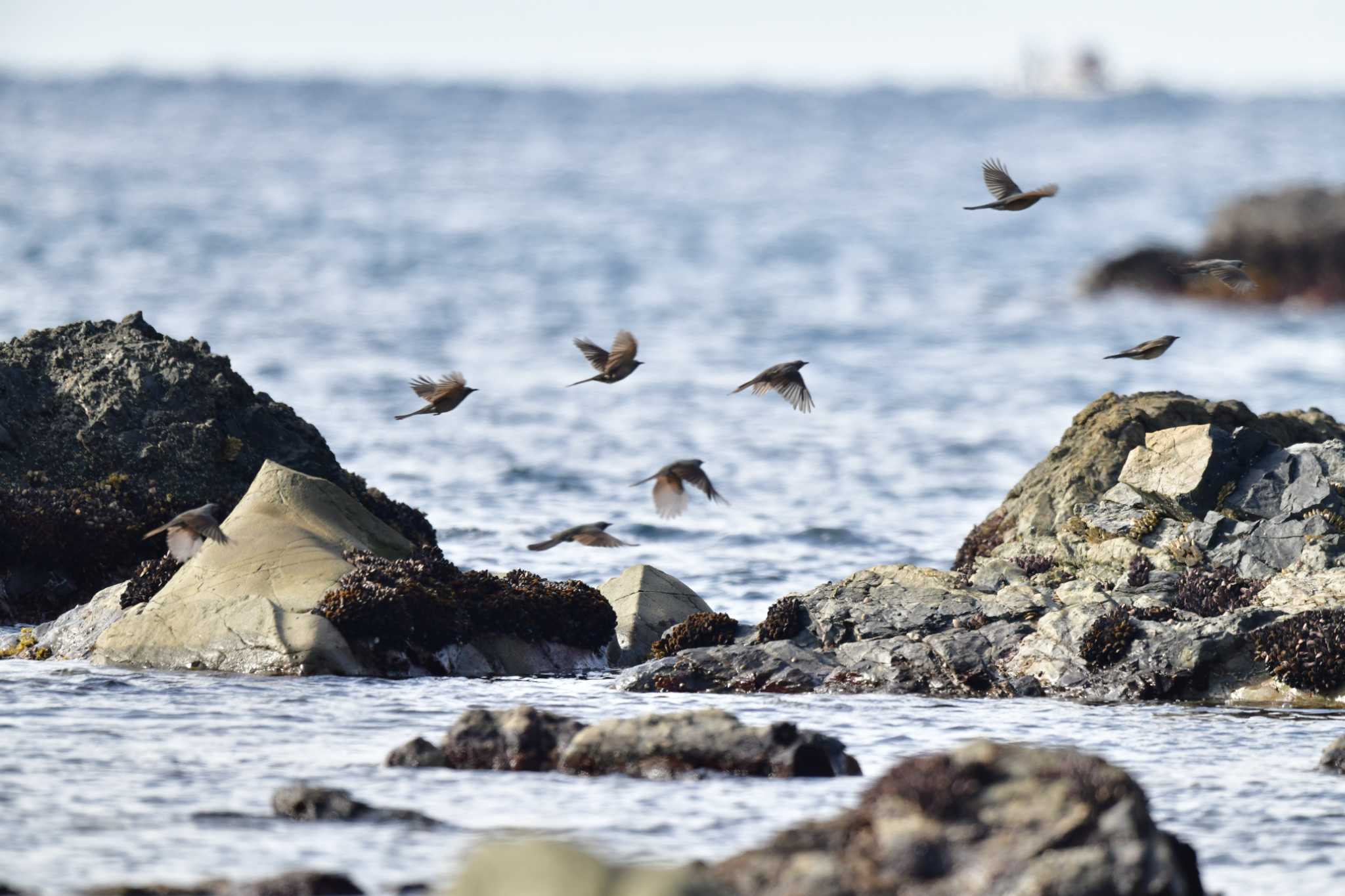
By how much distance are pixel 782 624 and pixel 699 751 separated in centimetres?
559

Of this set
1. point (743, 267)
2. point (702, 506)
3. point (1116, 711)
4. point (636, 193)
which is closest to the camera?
point (1116, 711)

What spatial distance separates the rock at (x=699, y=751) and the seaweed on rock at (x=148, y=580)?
7362 millimetres

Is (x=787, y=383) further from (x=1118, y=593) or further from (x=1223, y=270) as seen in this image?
(x=1223, y=270)

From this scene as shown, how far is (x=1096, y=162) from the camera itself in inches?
5428

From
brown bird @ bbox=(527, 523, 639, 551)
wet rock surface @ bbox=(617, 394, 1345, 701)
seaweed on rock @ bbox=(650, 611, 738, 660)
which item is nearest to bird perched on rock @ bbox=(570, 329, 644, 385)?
brown bird @ bbox=(527, 523, 639, 551)

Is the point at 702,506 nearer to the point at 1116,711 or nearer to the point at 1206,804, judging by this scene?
the point at 1116,711

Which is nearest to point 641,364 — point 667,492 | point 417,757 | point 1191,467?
point 667,492

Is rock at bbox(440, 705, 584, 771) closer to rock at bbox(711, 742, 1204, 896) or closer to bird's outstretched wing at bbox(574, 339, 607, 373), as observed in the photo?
rock at bbox(711, 742, 1204, 896)

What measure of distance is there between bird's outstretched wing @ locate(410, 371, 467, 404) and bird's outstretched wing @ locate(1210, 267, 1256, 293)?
8560 millimetres

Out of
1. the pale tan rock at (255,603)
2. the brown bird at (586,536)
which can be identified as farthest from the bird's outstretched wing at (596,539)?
the pale tan rock at (255,603)

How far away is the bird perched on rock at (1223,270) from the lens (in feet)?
62.2

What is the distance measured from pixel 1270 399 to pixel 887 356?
12483 mm

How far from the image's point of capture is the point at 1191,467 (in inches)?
799

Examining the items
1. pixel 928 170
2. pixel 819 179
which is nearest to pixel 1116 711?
pixel 819 179
